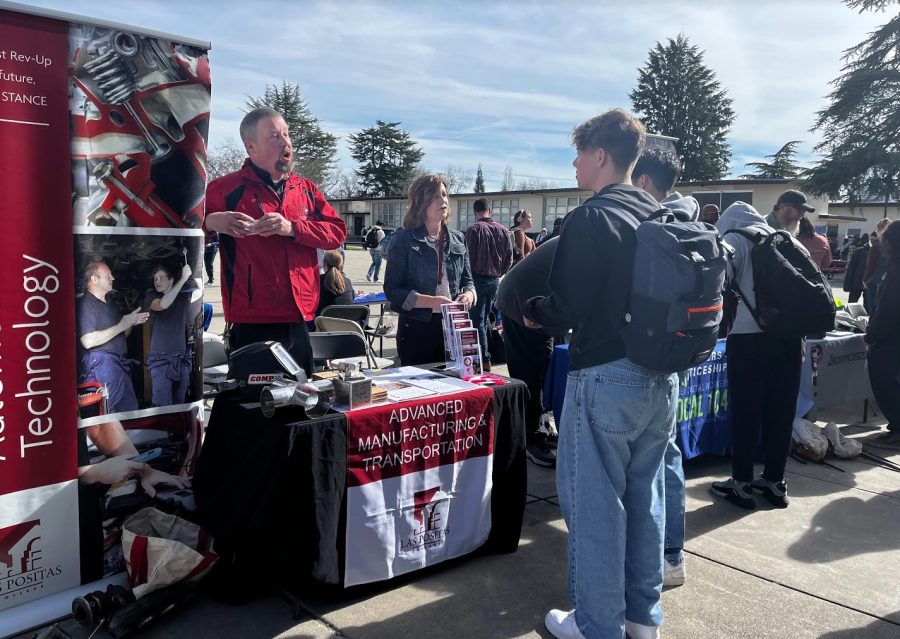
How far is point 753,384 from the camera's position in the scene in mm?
3660

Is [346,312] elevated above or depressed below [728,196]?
below

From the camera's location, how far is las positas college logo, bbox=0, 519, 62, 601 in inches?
90.4

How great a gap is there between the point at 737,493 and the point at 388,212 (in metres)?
47.1

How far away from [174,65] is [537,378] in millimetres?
2950

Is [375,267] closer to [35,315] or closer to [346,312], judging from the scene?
[346,312]

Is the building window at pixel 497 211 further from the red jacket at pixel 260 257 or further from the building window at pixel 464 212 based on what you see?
the red jacket at pixel 260 257

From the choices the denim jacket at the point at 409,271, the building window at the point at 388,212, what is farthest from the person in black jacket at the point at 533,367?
the building window at the point at 388,212

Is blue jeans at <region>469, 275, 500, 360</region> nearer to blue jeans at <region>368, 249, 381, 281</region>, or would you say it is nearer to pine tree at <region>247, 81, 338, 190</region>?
blue jeans at <region>368, 249, 381, 281</region>

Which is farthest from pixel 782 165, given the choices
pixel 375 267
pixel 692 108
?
pixel 375 267

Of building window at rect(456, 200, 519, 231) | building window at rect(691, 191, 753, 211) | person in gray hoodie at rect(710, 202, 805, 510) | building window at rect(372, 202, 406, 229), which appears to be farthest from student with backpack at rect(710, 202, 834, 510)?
building window at rect(372, 202, 406, 229)

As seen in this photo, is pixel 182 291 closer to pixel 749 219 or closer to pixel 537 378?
pixel 537 378

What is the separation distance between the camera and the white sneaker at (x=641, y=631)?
2311mm

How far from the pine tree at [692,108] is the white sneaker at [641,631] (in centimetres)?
4872

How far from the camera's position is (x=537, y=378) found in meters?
4.52
